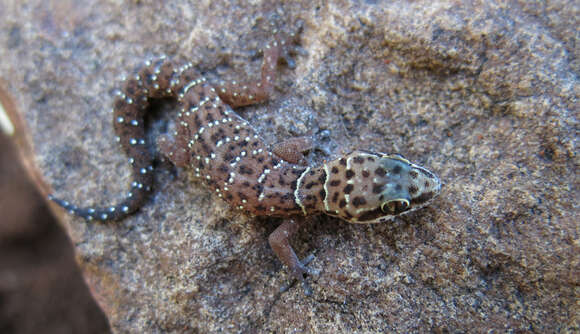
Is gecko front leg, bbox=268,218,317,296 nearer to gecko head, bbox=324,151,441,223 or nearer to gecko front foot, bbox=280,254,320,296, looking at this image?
gecko front foot, bbox=280,254,320,296

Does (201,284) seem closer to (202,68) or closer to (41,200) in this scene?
(202,68)

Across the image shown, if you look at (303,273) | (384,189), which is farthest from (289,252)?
(384,189)

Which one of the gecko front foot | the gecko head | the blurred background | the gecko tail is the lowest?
the blurred background

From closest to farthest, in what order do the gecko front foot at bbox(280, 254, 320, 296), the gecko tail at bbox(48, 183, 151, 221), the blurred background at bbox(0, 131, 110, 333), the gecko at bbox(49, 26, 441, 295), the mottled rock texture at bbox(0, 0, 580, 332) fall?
the mottled rock texture at bbox(0, 0, 580, 332)
the gecko at bbox(49, 26, 441, 295)
the gecko front foot at bbox(280, 254, 320, 296)
the gecko tail at bbox(48, 183, 151, 221)
the blurred background at bbox(0, 131, 110, 333)

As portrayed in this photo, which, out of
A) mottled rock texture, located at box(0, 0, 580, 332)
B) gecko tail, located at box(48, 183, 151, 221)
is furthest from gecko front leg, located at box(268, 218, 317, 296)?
gecko tail, located at box(48, 183, 151, 221)

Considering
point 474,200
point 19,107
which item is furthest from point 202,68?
point 474,200

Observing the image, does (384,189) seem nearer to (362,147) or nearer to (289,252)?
(362,147)
